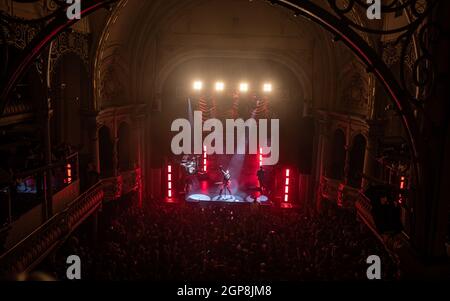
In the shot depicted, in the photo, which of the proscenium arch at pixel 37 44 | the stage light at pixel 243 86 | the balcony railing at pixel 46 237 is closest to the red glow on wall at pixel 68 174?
the balcony railing at pixel 46 237

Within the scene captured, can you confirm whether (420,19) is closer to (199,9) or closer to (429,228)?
(429,228)

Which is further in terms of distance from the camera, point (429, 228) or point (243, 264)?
point (243, 264)

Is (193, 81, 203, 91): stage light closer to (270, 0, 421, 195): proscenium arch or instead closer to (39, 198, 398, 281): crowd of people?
(39, 198, 398, 281): crowd of people

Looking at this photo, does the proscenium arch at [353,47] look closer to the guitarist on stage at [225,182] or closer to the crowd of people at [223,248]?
the crowd of people at [223,248]

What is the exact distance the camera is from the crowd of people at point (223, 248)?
12133 millimetres

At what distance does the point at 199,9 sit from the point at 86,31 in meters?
6.87

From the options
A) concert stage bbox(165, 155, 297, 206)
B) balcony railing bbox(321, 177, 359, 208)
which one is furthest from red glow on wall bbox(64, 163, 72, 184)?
balcony railing bbox(321, 177, 359, 208)

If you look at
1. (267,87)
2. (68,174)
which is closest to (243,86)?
(267,87)

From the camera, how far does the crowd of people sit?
1213cm

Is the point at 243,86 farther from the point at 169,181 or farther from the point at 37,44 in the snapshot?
the point at 37,44

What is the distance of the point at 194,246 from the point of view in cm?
1371

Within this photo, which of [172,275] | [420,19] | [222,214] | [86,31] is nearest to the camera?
[420,19]

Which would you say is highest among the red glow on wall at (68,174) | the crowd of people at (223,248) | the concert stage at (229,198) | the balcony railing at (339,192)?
the red glow on wall at (68,174)

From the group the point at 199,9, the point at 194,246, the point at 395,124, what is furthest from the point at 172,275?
the point at 199,9
